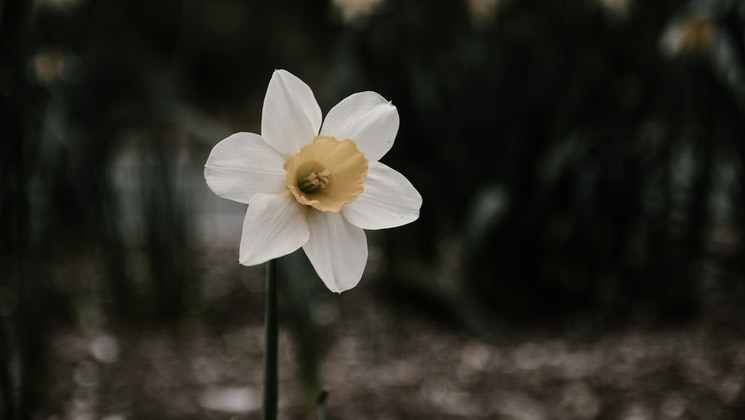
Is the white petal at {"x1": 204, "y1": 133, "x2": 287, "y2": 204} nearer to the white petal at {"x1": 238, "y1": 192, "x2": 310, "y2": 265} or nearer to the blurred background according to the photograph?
the white petal at {"x1": 238, "y1": 192, "x2": 310, "y2": 265}

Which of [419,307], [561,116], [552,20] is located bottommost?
[419,307]

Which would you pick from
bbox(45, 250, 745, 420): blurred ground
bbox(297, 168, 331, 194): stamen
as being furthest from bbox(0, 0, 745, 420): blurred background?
bbox(297, 168, 331, 194): stamen

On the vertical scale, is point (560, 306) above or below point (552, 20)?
below

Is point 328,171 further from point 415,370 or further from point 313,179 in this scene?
point 415,370

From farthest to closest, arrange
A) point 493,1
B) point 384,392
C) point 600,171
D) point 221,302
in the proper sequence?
point 221,302, point 493,1, point 600,171, point 384,392

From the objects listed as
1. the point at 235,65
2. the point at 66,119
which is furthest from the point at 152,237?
the point at 235,65

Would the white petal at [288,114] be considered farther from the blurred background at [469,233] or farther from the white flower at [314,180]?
the blurred background at [469,233]

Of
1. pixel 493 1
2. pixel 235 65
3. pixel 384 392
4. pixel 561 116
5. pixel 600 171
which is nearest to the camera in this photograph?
pixel 384 392

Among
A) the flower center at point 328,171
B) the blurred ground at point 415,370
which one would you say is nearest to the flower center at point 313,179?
the flower center at point 328,171

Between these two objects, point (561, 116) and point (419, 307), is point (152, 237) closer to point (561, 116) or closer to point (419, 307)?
point (419, 307)
